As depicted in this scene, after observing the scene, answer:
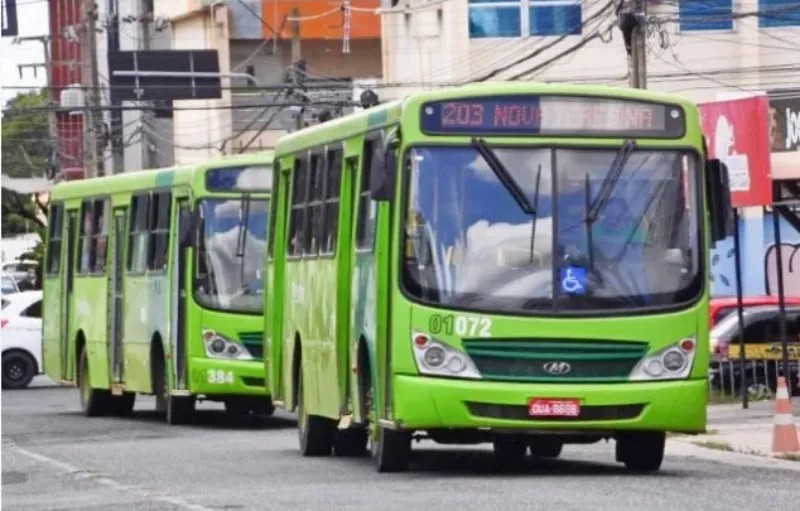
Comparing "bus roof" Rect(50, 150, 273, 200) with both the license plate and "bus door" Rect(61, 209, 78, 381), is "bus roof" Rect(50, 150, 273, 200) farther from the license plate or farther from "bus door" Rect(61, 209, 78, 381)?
the license plate

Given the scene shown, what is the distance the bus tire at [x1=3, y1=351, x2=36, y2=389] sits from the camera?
139 feet

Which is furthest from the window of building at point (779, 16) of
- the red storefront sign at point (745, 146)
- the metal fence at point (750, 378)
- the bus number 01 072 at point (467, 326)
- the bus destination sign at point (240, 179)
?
the bus number 01 072 at point (467, 326)

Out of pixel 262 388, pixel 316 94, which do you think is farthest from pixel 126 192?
pixel 316 94

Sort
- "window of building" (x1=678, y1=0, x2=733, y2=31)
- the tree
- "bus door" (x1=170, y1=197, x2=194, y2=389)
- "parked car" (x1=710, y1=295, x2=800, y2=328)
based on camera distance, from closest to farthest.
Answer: "bus door" (x1=170, y1=197, x2=194, y2=389), "parked car" (x1=710, y1=295, x2=800, y2=328), "window of building" (x1=678, y1=0, x2=733, y2=31), the tree

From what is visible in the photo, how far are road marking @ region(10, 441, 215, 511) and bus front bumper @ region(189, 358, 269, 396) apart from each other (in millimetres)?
3193

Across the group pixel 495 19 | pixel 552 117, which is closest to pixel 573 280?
pixel 552 117

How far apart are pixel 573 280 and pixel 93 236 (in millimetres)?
15793

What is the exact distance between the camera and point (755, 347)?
97.6 feet

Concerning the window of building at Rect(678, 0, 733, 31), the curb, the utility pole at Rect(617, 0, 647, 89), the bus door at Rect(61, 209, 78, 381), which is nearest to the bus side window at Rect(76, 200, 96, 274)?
the bus door at Rect(61, 209, 78, 381)

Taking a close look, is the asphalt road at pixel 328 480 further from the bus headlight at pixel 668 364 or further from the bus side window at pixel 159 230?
the bus side window at pixel 159 230

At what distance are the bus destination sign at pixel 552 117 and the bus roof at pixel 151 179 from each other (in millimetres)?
9870

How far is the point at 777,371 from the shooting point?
97.9 ft

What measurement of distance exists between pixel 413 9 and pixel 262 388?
1281 inches

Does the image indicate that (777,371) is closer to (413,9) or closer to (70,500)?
(70,500)
